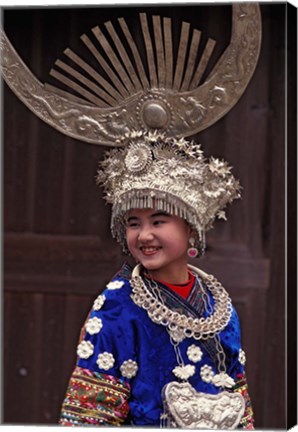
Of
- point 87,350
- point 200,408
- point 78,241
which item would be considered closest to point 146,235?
point 87,350

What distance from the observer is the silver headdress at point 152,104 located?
6.99 feet

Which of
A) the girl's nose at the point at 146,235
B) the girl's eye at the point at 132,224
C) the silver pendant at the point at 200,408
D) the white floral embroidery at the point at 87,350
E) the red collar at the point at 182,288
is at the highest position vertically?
the girl's eye at the point at 132,224

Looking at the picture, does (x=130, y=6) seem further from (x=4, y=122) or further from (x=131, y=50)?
(x=4, y=122)

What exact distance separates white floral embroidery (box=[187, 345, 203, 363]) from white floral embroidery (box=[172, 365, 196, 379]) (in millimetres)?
16

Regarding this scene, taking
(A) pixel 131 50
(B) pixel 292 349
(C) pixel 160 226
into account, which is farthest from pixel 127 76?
(B) pixel 292 349

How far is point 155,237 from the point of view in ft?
6.93

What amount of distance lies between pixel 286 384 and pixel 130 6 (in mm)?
940

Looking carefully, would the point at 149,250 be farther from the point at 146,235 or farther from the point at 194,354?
the point at 194,354

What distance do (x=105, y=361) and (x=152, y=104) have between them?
54cm

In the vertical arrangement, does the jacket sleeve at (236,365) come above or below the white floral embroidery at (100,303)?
below

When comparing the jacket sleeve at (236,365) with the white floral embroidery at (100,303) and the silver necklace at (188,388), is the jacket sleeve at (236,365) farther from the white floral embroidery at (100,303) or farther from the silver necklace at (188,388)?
the white floral embroidery at (100,303)

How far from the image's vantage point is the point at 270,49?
2518mm

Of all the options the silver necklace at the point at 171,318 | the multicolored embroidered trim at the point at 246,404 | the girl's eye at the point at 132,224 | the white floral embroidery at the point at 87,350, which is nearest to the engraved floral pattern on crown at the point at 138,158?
the girl's eye at the point at 132,224

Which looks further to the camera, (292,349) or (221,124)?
(221,124)
